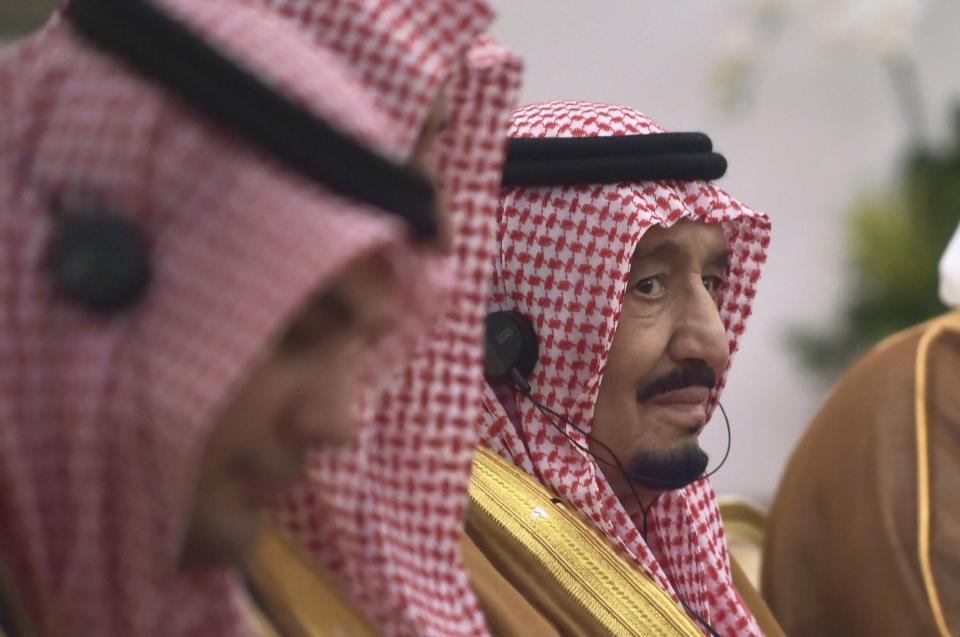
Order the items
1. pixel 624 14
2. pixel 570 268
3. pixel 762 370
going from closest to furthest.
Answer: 1. pixel 570 268
2. pixel 624 14
3. pixel 762 370

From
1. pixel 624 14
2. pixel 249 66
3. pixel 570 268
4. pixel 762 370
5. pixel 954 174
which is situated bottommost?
pixel 762 370

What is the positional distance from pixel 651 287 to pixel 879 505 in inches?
25.1

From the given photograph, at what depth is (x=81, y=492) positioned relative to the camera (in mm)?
1019

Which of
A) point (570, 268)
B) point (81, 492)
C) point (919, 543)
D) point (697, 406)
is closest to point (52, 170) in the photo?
point (81, 492)

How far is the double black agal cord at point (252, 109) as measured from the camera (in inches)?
39.9

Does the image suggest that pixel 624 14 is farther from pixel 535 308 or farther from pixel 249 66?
pixel 249 66

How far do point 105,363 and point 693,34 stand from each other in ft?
14.4

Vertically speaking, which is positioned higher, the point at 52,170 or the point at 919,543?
the point at 52,170

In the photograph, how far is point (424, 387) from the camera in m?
1.45

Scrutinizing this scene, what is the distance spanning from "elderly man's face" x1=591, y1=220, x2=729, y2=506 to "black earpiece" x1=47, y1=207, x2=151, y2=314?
3.85 feet

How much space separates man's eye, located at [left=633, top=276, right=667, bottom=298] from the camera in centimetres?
210

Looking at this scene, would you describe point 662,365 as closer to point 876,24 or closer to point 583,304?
point 583,304

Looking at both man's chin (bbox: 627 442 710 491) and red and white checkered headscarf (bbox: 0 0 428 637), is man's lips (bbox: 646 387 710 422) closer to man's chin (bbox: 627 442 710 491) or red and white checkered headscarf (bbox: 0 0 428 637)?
man's chin (bbox: 627 442 710 491)

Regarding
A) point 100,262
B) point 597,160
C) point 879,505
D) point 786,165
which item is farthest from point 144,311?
point 786,165
